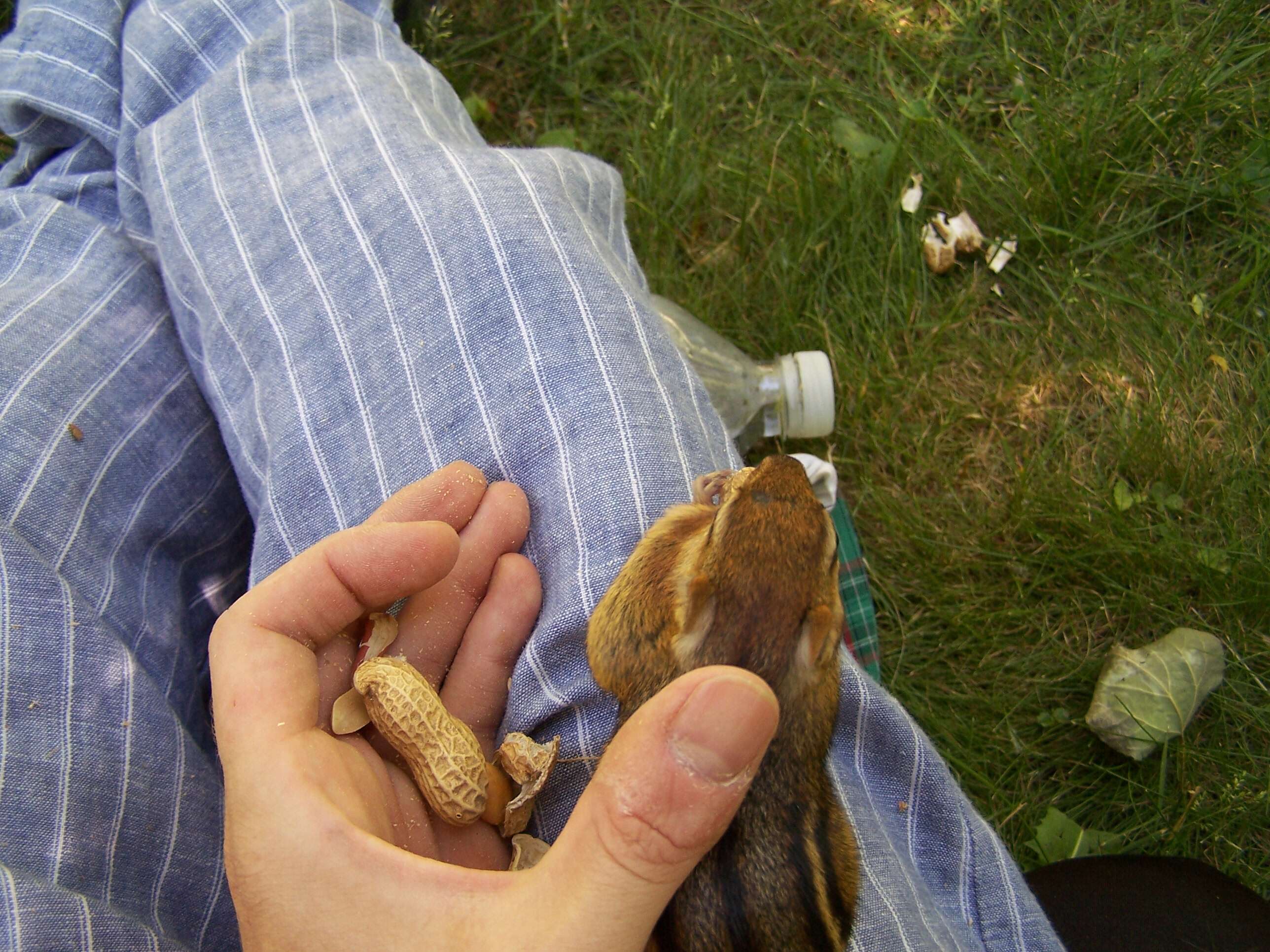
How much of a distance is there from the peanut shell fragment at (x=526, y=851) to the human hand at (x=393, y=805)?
0.07 meters

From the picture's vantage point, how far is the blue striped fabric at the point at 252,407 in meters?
1.61

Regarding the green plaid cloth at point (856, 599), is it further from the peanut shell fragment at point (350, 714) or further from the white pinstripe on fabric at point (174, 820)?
the white pinstripe on fabric at point (174, 820)

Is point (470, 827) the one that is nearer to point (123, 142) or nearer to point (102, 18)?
point (123, 142)

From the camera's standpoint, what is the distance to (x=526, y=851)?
1.54 metres

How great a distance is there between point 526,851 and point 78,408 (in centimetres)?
123

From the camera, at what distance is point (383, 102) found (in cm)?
207

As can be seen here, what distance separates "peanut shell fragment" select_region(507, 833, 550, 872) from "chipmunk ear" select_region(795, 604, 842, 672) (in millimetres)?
522

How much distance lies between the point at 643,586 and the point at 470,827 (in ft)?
1.62

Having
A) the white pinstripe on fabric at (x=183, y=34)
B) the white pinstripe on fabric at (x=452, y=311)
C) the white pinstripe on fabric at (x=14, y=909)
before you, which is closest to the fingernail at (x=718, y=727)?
the white pinstripe on fabric at (x=452, y=311)

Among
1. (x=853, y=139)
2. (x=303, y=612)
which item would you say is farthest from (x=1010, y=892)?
(x=853, y=139)

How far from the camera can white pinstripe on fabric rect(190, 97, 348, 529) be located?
1803 mm

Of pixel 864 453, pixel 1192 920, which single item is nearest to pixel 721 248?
pixel 864 453

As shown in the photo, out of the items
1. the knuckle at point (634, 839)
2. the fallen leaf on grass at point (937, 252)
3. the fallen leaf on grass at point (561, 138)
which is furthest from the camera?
the fallen leaf on grass at point (561, 138)

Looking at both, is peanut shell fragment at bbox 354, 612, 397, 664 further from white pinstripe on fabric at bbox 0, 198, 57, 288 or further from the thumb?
white pinstripe on fabric at bbox 0, 198, 57, 288
